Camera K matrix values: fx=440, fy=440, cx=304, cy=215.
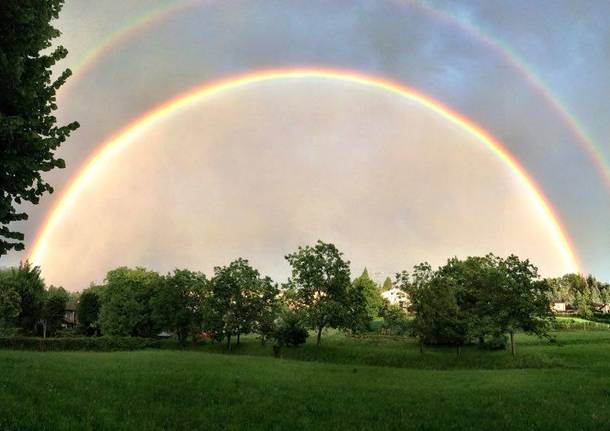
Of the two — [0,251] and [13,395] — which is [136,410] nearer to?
[13,395]

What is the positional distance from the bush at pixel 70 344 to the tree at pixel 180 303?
8.96 metres

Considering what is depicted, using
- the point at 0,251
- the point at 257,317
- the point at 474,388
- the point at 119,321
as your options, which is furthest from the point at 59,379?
the point at 119,321

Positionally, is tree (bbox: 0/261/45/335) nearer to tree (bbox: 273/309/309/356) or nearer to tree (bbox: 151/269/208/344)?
tree (bbox: 151/269/208/344)

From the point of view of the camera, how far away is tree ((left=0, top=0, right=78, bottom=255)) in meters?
12.2

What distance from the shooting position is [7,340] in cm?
6862

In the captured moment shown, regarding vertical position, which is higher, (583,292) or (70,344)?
(583,292)

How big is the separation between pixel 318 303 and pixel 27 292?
270 feet

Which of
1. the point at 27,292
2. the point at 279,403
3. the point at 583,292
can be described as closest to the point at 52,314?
the point at 27,292

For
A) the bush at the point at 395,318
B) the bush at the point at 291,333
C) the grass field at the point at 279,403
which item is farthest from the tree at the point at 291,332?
the grass field at the point at 279,403

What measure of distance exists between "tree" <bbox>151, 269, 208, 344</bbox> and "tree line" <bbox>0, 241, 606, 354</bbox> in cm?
19

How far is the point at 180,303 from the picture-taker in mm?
83500

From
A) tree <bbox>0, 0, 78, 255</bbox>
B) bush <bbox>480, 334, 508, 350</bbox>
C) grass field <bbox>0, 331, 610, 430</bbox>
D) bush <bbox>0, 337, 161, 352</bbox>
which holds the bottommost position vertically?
bush <bbox>0, 337, 161, 352</bbox>

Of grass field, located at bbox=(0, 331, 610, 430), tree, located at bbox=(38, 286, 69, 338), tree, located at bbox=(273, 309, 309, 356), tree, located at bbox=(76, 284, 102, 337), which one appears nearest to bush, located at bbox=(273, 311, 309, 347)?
tree, located at bbox=(273, 309, 309, 356)

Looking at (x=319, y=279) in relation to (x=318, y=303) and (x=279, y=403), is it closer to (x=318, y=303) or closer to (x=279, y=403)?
(x=318, y=303)
